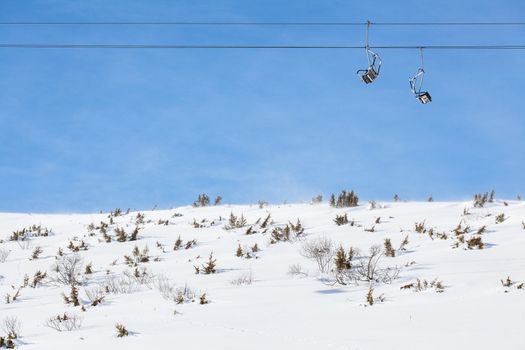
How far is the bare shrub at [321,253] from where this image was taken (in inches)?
352

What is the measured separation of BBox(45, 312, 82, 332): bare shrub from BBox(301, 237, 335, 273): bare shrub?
398cm

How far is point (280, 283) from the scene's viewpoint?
8.19 metres

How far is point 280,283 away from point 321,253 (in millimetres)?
1475

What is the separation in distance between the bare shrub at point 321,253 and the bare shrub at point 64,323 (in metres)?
3.98

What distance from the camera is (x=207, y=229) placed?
13969 millimetres

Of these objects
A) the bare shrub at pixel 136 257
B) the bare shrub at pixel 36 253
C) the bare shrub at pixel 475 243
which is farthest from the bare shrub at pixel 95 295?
the bare shrub at pixel 475 243

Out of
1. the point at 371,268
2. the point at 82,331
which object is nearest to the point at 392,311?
the point at 371,268

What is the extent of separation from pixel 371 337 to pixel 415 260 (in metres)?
4.06

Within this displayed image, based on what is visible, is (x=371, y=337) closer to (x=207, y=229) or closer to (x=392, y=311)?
(x=392, y=311)

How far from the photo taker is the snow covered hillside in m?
5.55

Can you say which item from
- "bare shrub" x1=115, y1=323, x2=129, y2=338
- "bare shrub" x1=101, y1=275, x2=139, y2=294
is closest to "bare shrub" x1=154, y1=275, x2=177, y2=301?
"bare shrub" x1=101, y1=275, x2=139, y2=294

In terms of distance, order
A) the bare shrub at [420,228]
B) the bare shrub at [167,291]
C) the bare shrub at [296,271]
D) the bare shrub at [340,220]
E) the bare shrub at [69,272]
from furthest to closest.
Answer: the bare shrub at [340,220]
the bare shrub at [420,228]
the bare shrub at [69,272]
the bare shrub at [296,271]
the bare shrub at [167,291]

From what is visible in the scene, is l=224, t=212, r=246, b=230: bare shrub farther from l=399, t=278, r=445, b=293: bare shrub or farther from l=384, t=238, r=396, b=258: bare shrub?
l=399, t=278, r=445, b=293: bare shrub

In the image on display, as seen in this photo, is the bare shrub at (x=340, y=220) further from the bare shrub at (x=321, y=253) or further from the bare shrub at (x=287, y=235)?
the bare shrub at (x=321, y=253)
